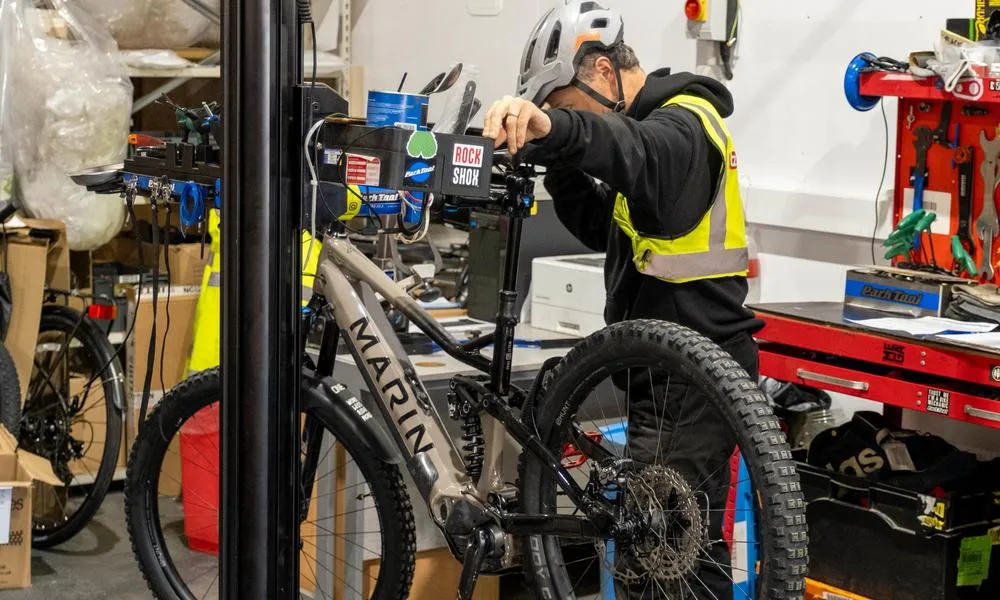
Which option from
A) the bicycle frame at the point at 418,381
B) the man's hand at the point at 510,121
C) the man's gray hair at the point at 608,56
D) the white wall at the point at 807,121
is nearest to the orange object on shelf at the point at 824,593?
the white wall at the point at 807,121

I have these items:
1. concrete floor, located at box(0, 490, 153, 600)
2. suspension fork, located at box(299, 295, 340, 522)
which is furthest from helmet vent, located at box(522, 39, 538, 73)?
concrete floor, located at box(0, 490, 153, 600)

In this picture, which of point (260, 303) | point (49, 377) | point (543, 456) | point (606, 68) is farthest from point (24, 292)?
point (260, 303)

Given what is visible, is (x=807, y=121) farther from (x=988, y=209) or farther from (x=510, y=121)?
(x=510, y=121)

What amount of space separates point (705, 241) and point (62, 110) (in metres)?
2.48

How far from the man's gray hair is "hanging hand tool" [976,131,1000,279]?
116 centimetres

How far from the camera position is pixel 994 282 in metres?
3.47

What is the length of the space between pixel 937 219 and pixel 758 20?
86 centimetres

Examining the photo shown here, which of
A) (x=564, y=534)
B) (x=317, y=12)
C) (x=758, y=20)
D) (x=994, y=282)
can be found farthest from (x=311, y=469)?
(x=317, y=12)

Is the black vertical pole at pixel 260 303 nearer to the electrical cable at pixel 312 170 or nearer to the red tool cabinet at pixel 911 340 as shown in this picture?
the electrical cable at pixel 312 170

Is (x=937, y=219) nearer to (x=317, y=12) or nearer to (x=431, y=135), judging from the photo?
(x=431, y=135)

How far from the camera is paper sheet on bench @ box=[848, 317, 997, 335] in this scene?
314cm

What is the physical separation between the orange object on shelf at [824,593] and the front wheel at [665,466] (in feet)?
2.52

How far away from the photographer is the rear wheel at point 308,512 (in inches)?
108

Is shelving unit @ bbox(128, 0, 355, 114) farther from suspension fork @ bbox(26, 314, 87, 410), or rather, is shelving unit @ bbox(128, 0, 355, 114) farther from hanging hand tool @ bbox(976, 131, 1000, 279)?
hanging hand tool @ bbox(976, 131, 1000, 279)
